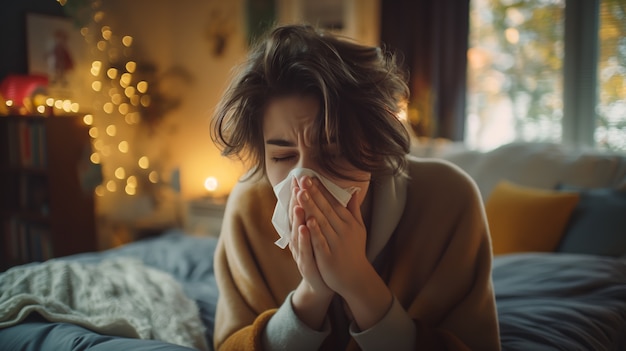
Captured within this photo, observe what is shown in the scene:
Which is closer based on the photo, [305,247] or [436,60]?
[305,247]

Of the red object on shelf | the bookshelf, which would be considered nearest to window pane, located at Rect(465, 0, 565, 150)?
the bookshelf

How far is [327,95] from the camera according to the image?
2.43 ft

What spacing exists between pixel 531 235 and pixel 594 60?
1446 millimetres

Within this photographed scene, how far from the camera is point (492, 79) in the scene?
3.00 m

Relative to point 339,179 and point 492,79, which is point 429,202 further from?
point 492,79

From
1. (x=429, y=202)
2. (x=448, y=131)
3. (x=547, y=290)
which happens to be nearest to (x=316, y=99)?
(x=429, y=202)

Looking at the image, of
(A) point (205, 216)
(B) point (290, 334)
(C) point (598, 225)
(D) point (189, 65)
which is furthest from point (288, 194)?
(D) point (189, 65)

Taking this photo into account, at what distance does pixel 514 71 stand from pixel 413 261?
2.38 meters

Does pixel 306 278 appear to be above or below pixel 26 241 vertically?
above

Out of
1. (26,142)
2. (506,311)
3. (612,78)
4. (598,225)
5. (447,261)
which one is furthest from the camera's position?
(612,78)

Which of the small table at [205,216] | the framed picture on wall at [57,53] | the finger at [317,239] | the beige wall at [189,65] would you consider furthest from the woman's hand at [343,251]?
the beige wall at [189,65]

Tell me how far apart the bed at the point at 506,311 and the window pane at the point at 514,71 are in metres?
1.46

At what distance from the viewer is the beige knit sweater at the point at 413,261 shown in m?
0.88

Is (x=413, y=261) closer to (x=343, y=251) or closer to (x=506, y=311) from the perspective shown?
(x=343, y=251)
